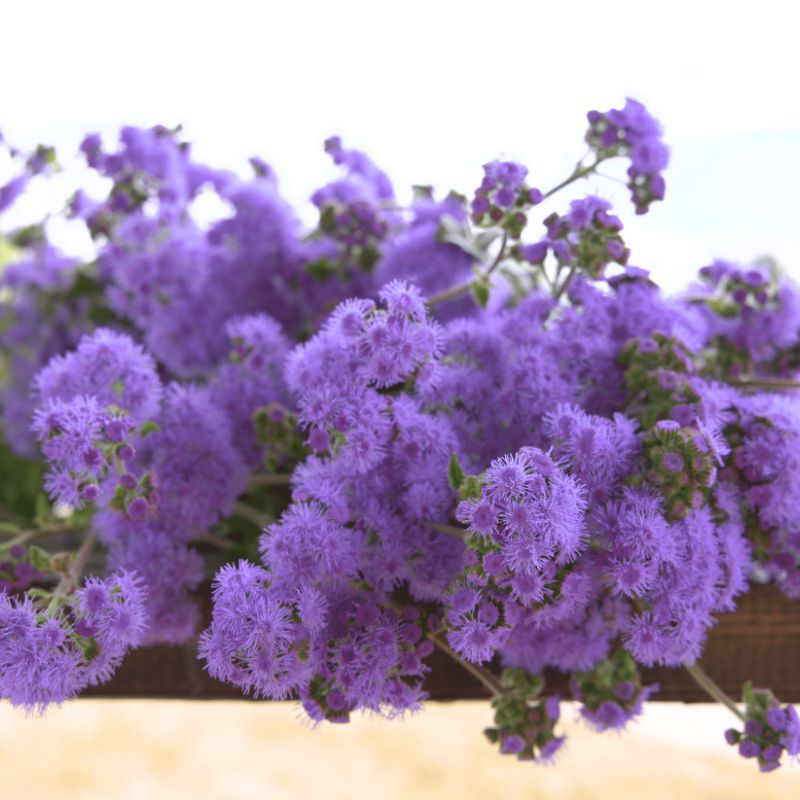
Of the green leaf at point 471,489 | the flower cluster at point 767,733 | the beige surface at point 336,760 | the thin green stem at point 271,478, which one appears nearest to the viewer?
the green leaf at point 471,489

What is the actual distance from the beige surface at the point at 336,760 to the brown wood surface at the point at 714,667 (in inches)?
14.8

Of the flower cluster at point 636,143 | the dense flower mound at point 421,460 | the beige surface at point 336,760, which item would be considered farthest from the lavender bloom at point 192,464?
the beige surface at point 336,760

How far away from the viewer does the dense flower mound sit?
54 cm

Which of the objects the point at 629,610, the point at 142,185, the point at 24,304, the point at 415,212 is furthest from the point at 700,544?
the point at 24,304

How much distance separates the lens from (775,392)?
2.63ft

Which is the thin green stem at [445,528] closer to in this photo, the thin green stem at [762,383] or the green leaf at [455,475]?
the green leaf at [455,475]

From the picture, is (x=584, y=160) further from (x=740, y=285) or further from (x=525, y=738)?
(x=525, y=738)

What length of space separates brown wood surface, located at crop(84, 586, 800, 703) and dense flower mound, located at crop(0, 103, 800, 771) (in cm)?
3

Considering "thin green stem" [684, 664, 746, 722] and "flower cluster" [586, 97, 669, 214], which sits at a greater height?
"flower cluster" [586, 97, 669, 214]

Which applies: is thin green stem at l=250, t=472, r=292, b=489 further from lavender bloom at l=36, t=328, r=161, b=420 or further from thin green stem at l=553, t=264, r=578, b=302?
thin green stem at l=553, t=264, r=578, b=302

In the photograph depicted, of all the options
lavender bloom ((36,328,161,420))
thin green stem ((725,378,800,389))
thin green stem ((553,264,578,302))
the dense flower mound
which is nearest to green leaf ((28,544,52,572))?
the dense flower mound

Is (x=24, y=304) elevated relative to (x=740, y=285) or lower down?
lower down

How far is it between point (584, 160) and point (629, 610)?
318 mm

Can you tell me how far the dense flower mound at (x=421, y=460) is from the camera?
541 millimetres
